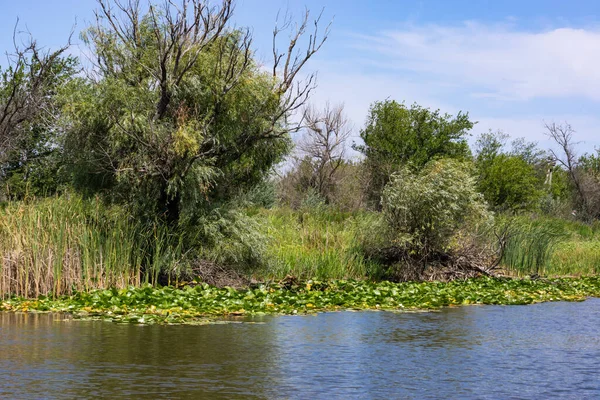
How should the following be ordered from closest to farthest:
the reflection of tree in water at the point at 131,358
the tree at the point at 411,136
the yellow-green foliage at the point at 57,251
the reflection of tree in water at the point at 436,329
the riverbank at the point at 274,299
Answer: the reflection of tree in water at the point at 131,358 → the reflection of tree in water at the point at 436,329 → the riverbank at the point at 274,299 → the yellow-green foliage at the point at 57,251 → the tree at the point at 411,136

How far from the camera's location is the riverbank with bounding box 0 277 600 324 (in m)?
12.5

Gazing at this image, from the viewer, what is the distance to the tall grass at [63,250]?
1408 cm

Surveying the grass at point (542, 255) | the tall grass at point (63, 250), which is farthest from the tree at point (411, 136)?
the tall grass at point (63, 250)

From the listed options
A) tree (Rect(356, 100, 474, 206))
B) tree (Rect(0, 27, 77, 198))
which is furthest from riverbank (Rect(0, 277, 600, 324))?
tree (Rect(356, 100, 474, 206))

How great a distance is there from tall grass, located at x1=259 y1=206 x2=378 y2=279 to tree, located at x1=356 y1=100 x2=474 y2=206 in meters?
22.6

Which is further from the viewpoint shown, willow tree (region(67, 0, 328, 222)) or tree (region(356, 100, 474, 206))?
tree (region(356, 100, 474, 206))

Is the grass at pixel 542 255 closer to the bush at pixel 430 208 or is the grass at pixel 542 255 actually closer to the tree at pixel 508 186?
the bush at pixel 430 208

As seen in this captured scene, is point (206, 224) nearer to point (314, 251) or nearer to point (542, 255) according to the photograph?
point (314, 251)

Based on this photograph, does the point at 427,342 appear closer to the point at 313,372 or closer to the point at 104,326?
the point at 313,372

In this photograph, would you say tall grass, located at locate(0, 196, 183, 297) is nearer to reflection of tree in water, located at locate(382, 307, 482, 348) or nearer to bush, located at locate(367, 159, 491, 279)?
reflection of tree in water, located at locate(382, 307, 482, 348)

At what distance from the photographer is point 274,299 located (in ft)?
48.1

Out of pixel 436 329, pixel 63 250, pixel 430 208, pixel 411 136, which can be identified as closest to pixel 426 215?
pixel 430 208

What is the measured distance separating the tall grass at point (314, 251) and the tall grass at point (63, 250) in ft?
13.6

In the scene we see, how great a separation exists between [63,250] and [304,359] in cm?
704
